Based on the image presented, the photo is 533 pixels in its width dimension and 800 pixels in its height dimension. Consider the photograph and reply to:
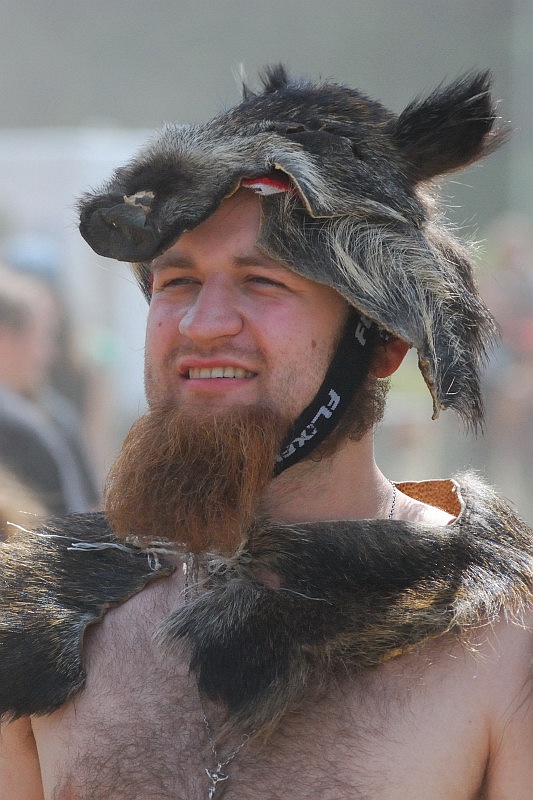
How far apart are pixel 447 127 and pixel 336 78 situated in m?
3.87

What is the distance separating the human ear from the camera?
246 cm

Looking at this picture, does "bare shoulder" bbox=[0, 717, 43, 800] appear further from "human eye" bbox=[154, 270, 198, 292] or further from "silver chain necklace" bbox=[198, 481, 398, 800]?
"human eye" bbox=[154, 270, 198, 292]

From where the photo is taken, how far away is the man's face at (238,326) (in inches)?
89.7

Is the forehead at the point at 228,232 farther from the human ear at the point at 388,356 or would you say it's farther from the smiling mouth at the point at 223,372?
the human ear at the point at 388,356

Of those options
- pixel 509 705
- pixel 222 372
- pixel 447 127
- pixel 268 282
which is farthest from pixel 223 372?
pixel 509 705

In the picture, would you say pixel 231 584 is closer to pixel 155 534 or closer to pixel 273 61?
pixel 155 534

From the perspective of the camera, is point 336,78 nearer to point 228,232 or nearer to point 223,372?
point 228,232

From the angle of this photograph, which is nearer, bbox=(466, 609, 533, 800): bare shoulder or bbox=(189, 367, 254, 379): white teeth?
bbox=(466, 609, 533, 800): bare shoulder

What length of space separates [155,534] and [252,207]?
0.74 metres

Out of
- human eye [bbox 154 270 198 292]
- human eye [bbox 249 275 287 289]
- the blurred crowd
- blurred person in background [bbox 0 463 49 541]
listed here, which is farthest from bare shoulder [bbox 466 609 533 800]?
the blurred crowd

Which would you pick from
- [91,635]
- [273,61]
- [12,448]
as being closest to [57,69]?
[273,61]

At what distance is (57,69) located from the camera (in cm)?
645

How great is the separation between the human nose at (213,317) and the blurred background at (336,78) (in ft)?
11.4

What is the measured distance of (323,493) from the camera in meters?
2.43
